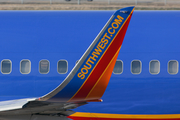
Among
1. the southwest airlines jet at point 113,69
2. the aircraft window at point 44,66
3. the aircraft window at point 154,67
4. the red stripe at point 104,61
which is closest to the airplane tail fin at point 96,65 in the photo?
the red stripe at point 104,61

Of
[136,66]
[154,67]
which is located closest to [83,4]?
[136,66]

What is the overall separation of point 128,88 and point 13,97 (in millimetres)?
3630

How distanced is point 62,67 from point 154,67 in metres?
2.95

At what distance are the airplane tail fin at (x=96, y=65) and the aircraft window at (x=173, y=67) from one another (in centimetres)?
323

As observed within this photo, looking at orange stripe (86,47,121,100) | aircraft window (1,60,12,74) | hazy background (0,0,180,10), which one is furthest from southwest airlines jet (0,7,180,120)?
hazy background (0,0,180,10)

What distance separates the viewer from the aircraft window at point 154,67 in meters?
8.23

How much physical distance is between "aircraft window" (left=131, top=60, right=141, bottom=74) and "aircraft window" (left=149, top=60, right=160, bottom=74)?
0.36m

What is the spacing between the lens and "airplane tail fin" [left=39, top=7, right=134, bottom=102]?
5637 mm

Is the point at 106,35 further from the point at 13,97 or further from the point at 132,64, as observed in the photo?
the point at 13,97

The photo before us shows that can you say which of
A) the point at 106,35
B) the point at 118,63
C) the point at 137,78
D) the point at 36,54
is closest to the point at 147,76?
the point at 137,78

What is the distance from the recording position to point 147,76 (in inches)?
322

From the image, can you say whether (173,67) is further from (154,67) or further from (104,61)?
(104,61)

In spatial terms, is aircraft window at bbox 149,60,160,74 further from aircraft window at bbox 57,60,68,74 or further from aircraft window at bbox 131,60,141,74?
aircraft window at bbox 57,60,68,74

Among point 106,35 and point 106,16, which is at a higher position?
point 106,16
